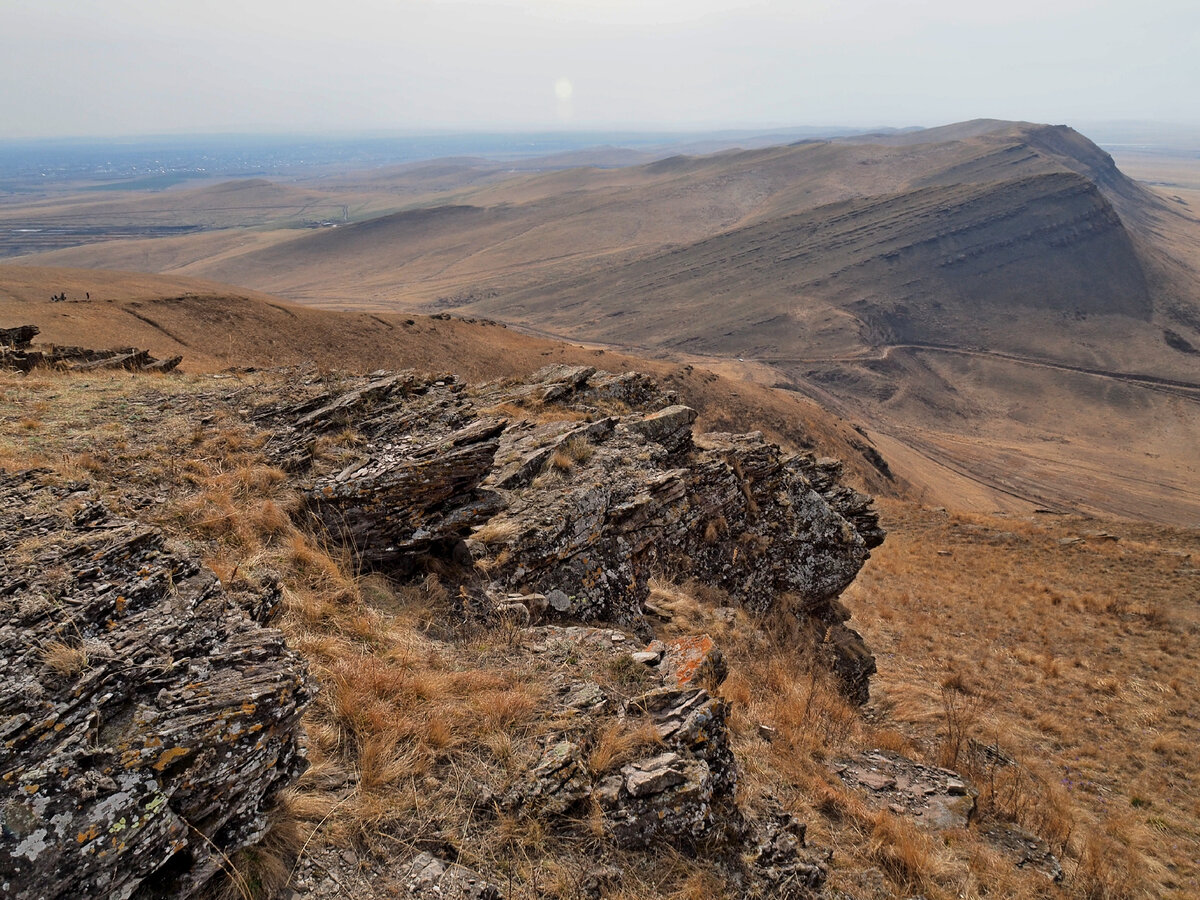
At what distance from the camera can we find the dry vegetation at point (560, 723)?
371 centimetres

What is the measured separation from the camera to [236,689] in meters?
3.21

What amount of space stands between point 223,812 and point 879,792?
225 inches

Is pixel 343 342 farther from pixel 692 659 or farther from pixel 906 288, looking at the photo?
pixel 906 288

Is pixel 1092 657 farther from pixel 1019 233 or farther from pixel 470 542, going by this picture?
pixel 1019 233

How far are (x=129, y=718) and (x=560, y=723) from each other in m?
2.60

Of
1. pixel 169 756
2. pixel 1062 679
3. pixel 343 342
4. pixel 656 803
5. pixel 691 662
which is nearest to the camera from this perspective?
pixel 169 756

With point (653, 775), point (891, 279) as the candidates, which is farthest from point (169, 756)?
point (891, 279)

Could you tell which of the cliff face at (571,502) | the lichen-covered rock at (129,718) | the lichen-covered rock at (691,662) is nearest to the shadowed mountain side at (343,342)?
the cliff face at (571,502)

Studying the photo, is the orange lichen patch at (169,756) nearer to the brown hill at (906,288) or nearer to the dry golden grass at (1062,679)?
the dry golden grass at (1062,679)

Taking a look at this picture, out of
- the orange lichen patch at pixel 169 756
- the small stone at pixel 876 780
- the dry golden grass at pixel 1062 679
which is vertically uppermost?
the orange lichen patch at pixel 169 756

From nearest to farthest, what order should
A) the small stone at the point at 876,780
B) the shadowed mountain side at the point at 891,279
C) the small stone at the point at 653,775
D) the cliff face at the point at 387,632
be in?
the cliff face at the point at 387,632 → the small stone at the point at 653,775 → the small stone at the point at 876,780 → the shadowed mountain side at the point at 891,279

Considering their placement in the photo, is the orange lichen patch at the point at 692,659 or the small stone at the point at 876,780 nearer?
the orange lichen patch at the point at 692,659

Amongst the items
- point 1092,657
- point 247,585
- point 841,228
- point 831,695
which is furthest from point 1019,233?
point 247,585

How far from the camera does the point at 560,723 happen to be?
4.39 meters
